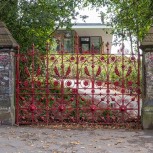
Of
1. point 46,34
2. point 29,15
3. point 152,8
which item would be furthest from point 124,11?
point 29,15

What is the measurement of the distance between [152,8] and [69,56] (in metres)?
5.22

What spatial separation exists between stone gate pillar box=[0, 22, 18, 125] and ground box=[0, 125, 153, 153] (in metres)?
0.32

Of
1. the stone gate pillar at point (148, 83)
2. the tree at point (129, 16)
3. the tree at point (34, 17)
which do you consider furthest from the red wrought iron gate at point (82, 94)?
the tree at point (129, 16)

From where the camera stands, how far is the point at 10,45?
8.88m

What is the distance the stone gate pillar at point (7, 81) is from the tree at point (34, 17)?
1.95 meters

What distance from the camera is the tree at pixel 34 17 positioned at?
10815 millimetres

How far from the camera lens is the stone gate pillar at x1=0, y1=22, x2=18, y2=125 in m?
8.96

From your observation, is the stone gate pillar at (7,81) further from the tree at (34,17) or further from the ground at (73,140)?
the tree at (34,17)

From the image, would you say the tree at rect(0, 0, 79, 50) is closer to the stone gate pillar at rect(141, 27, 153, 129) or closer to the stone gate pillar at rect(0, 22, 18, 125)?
Answer: the stone gate pillar at rect(0, 22, 18, 125)

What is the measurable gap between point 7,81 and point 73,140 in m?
2.44

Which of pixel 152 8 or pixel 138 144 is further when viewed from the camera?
pixel 152 8

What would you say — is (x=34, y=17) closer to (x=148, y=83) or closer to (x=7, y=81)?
(x=7, y=81)

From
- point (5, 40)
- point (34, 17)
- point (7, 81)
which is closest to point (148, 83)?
point (7, 81)

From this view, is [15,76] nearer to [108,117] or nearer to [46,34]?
[108,117]
